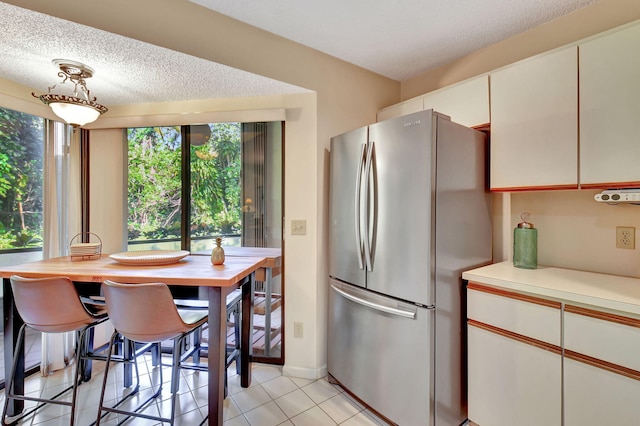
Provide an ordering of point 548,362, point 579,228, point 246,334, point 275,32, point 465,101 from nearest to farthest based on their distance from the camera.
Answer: point 548,362 → point 579,228 → point 465,101 → point 275,32 → point 246,334

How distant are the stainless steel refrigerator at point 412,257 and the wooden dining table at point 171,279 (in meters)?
0.82

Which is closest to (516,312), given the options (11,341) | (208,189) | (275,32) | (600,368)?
(600,368)

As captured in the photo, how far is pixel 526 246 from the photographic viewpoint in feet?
5.67

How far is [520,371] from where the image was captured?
1432 mm

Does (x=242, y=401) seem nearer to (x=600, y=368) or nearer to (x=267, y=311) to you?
(x=267, y=311)

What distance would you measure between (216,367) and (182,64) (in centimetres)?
187

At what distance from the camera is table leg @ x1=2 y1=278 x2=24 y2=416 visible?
177 centimetres

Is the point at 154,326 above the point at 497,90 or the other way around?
the other way around

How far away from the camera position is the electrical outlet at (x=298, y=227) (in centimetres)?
228

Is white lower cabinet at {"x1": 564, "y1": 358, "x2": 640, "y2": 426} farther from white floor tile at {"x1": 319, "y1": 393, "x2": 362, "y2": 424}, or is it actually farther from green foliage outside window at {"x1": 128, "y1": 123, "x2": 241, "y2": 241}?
green foliage outside window at {"x1": 128, "y1": 123, "x2": 241, "y2": 241}

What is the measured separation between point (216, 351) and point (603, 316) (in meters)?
1.84

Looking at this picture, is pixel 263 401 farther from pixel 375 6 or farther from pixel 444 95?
pixel 375 6

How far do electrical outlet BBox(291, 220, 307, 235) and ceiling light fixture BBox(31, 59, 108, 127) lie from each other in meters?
1.47

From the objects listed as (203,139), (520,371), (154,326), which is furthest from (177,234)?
(520,371)
